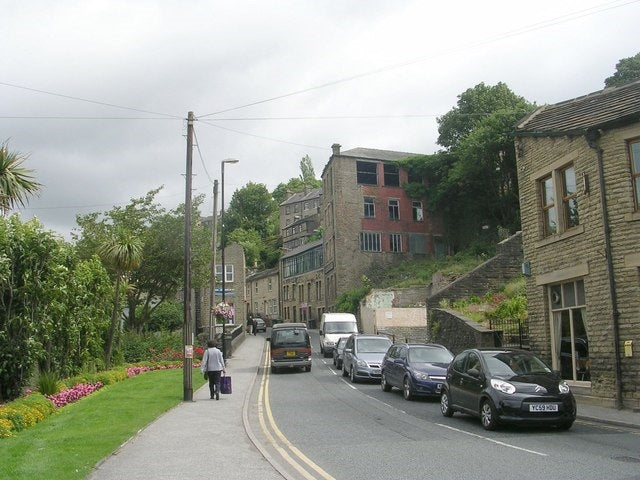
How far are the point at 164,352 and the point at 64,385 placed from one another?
1449cm

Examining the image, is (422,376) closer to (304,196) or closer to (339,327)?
(339,327)

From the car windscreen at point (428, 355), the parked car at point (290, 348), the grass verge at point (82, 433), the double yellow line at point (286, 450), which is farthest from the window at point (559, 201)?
the parked car at point (290, 348)

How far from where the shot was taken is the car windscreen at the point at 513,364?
13.2 metres

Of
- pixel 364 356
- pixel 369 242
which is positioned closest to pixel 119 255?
pixel 364 356

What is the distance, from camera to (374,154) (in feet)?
201

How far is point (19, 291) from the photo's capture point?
17.2 meters

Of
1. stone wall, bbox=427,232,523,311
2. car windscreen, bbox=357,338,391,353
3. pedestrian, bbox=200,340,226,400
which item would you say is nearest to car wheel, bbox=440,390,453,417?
pedestrian, bbox=200,340,226,400

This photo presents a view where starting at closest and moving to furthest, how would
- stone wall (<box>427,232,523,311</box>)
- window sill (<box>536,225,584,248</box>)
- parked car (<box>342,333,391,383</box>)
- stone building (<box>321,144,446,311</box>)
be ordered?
window sill (<box>536,225,584,248</box>) < parked car (<box>342,333,391,383</box>) < stone wall (<box>427,232,523,311</box>) < stone building (<box>321,144,446,311</box>)

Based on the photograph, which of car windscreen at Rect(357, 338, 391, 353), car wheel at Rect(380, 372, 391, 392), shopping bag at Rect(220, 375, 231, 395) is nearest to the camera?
shopping bag at Rect(220, 375, 231, 395)

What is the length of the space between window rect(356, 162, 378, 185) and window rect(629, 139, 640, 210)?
143 feet

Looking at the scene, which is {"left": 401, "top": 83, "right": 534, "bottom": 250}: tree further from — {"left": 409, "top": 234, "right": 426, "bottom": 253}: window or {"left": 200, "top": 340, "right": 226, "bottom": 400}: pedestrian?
{"left": 200, "top": 340, "right": 226, "bottom": 400}: pedestrian

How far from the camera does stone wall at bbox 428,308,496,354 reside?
22469 millimetres

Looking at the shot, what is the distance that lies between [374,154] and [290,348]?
116ft

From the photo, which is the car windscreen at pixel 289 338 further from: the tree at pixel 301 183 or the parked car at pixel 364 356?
the tree at pixel 301 183
